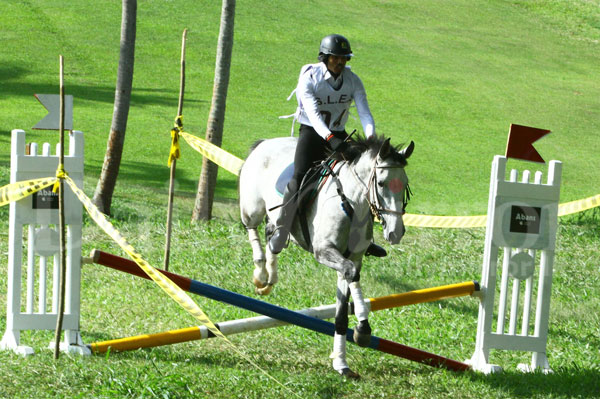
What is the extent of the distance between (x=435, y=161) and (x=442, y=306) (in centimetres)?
1108

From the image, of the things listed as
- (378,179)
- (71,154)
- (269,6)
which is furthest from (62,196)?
(269,6)

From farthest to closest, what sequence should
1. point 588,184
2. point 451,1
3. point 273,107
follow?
point 451,1
point 273,107
point 588,184

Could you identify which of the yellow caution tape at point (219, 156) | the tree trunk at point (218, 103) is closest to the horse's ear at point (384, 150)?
the yellow caution tape at point (219, 156)

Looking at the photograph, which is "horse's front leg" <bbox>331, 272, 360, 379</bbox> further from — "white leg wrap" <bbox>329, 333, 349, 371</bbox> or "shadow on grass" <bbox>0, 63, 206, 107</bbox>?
"shadow on grass" <bbox>0, 63, 206, 107</bbox>

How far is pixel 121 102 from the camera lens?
489 inches

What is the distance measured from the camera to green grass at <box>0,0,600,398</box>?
6.66 meters

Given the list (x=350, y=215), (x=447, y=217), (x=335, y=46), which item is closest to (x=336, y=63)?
(x=335, y=46)

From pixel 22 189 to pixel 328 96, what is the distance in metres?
2.64

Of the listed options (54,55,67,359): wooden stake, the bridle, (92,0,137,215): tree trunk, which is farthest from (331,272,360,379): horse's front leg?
(92,0,137,215): tree trunk

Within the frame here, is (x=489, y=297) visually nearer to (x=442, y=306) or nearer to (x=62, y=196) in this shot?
(x=442, y=306)

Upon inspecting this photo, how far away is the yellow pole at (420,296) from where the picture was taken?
270 inches

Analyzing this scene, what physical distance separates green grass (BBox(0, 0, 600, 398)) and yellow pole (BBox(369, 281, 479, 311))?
604 millimetres

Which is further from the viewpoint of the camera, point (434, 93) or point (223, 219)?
point (434, 93)

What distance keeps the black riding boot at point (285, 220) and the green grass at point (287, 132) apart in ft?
3.62
